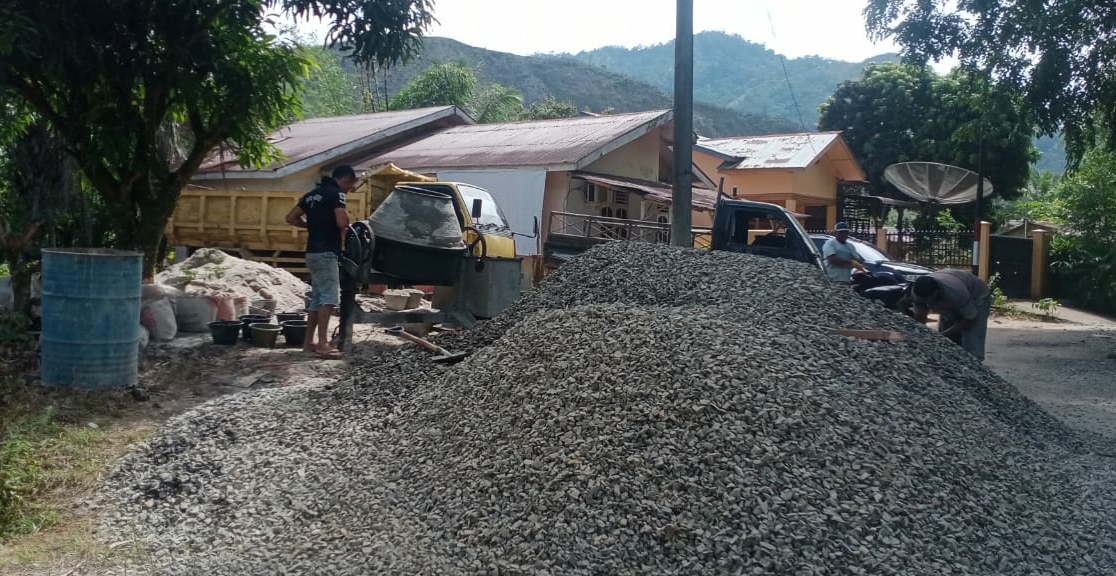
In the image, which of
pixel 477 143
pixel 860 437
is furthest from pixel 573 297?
pixel 477 143

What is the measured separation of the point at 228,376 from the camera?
6.86 meters

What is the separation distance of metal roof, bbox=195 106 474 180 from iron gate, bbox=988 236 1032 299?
1295 centimetres

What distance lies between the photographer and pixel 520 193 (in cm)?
1599

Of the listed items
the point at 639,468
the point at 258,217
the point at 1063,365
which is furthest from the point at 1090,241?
the point at 639,468

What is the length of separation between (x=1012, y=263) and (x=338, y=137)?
15.6 m

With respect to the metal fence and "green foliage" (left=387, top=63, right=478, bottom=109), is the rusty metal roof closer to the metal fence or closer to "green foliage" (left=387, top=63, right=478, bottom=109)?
the metal fence

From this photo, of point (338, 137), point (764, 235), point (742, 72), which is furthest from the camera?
point (742, 72)

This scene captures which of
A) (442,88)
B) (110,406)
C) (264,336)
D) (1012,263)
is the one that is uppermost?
(442,88)

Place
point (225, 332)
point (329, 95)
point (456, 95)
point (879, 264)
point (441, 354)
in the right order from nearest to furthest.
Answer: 1. point (441, 354)
2. point (225, 332)
3. point (879, 264)
4. point (456, 95)
5. point (329, 95)

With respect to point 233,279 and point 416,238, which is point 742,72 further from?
point 416,238

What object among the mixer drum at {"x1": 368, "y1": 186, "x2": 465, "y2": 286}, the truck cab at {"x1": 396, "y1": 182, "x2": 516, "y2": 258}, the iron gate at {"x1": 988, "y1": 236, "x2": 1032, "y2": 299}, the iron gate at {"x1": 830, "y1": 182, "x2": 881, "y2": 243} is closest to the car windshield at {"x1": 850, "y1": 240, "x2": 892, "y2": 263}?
the truck cab at {"x1": 396, "y1": 182, "x2": 516, "y2": 258}

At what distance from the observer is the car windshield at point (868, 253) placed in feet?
41.6

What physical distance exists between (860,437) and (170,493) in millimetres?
3331

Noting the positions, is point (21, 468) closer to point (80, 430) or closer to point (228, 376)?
point (80, 430)
